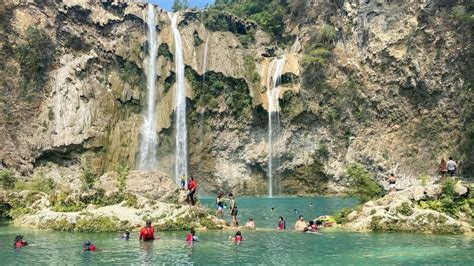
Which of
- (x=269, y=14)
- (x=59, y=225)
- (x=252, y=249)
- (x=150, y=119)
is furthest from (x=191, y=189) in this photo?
(x=269, y=14)

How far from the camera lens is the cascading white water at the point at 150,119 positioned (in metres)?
54.8

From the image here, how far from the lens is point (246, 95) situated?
5806cm

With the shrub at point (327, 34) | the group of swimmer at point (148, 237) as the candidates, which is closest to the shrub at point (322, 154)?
the shrub at point (327, 34)

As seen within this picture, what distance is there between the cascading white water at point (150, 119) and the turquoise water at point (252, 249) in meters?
30.7

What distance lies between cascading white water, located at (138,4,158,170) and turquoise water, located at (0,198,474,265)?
30.7 metres

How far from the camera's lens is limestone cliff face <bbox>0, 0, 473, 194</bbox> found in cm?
5178

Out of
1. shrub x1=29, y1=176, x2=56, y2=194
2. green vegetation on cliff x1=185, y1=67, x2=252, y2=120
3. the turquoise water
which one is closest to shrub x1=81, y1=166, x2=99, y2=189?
the turquoise water

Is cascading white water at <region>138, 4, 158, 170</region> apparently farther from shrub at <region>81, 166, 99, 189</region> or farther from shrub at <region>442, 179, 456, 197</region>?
shrub at <region>442, 179, 456, 197</region>

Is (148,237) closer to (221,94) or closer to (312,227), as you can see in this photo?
(312,227)

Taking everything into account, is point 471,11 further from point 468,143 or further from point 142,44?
point 142,44

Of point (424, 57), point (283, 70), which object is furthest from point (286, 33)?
point (424, 57)

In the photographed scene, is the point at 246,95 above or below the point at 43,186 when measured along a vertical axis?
above

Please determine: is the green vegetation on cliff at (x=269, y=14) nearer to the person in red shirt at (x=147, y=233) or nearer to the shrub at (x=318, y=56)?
the shrub at (x=318, y=56)

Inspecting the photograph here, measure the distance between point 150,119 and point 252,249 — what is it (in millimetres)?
38694
